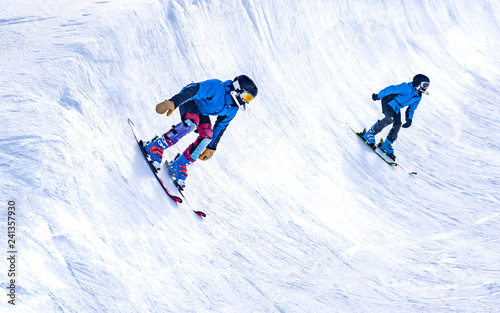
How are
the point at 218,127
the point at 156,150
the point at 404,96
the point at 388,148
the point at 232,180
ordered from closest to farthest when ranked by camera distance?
1. the point at 156,150
2. the point at 218,127
3. the point at 232,180
4. the point at 404,96
5. the point at 388,148

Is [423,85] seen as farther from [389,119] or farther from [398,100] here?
[389,119]

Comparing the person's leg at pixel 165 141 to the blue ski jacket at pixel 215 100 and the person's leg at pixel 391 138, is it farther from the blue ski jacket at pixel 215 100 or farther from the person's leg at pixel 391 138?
the person's leg at pixel 391 138

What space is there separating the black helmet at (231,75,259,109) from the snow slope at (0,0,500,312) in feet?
4.52

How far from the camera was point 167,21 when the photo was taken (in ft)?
25.9

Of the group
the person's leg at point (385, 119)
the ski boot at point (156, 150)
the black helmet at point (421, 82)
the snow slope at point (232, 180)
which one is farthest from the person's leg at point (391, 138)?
the ski boot at point (156, 150)

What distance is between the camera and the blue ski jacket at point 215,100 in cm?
561

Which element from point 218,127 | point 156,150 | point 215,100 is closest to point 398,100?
point 218,127

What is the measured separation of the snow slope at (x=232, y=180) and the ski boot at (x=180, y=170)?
0.34 meters

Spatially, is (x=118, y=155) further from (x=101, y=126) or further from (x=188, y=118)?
(x=188, y=118)

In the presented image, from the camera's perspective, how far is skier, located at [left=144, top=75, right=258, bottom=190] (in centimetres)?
558

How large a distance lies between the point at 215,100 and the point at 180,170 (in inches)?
38.8

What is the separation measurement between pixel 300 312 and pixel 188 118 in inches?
103

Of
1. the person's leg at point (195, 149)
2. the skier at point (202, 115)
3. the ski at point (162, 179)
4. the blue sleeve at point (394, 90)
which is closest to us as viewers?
the ski at point (162, 179)

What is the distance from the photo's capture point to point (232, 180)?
6953 millimetres
